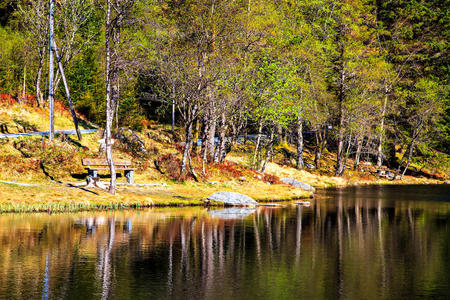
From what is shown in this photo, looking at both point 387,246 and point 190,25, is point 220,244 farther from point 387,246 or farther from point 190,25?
point 190,25

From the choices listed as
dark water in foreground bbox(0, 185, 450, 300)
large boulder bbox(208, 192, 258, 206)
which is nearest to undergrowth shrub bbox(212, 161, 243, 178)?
large boulder bbox(208, 192, 258, 206)

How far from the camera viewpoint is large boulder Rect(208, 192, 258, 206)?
1381 inches

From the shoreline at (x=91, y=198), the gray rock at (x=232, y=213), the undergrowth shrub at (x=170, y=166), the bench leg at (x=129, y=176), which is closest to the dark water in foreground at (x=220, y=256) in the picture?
the gray rock at (x=232, y=213)

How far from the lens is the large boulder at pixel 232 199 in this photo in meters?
35.1

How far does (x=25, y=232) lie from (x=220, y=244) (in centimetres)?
812

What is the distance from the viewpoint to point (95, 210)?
1175 inches

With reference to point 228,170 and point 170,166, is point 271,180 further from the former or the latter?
point 170,166

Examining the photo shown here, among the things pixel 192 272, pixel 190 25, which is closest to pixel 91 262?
pixel 192 272

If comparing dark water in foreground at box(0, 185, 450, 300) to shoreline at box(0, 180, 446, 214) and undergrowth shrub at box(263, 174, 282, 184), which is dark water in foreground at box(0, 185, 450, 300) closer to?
shoreline at box(0, 180, 446, 214)

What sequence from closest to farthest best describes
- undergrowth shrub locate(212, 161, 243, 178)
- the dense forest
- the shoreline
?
the shoreline
the dense forest
undergrowth shrub locate(212, 161, 243, 178)

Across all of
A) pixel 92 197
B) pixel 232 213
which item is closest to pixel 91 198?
pixel 92 197

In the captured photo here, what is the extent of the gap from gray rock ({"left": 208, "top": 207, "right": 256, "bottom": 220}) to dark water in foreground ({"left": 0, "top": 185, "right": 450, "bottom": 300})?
119mm

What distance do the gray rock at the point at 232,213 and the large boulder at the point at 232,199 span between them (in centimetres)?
65

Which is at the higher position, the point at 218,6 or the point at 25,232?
the point at 218,6
